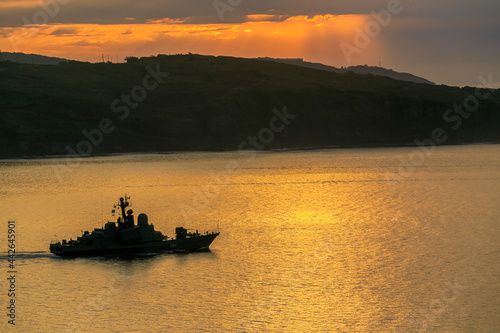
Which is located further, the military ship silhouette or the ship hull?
the ship hull

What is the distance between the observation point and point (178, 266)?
299 ft

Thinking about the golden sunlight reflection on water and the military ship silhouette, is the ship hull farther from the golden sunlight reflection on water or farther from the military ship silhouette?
the golden sunlight reflection on water

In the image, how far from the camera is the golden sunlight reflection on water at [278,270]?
70.9 metres

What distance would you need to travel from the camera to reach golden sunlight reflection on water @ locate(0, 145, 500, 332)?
70875mm

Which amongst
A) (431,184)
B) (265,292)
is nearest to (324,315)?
(265,292)

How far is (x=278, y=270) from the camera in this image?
88.9 meters

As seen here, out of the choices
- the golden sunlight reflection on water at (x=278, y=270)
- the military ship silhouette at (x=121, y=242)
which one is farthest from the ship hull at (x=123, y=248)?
the golden sunlight reflection on water at (x=278, y=270)

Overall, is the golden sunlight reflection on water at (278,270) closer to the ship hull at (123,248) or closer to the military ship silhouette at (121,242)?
the ship hull at (123,248)

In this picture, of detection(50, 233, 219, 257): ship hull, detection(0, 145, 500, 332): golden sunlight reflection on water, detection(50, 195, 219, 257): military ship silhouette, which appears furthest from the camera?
detection(50, 233, 219, 257): ship hull

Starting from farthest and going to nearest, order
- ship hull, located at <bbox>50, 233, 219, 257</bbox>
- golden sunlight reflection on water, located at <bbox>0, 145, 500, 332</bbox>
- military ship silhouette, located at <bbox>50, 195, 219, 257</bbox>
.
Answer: ship hull, located at <bbox>50, 233, 219, 257</bbox>
military ship silhouette, located at <bbox>50, 195, 219, 257</bbox>
golden sunlight reflection on water, located at <bbox>0, 145, 500, 332</bbox>

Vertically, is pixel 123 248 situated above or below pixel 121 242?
below

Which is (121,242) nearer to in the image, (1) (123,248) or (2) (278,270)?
(1) (123,248)

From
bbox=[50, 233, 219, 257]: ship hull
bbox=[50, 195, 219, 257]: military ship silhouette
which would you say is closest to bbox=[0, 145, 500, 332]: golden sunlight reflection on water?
bbox=[50, 233, 219, 257]: ship hull

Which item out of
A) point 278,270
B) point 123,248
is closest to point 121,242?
point 123,248
